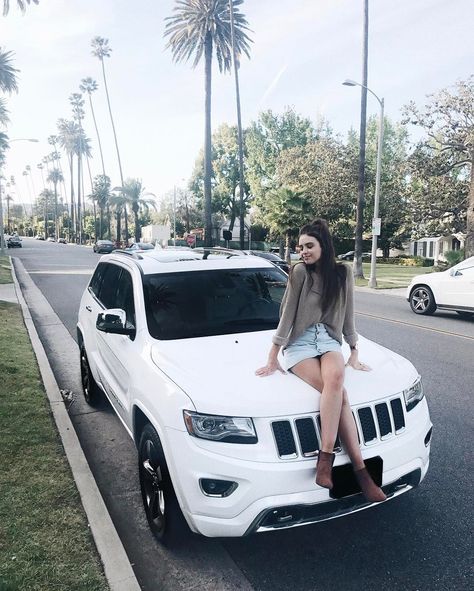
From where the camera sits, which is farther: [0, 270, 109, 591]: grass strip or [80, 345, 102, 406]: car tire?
[80, 345, 102, 406]: car tire

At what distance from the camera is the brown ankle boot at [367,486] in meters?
2.67

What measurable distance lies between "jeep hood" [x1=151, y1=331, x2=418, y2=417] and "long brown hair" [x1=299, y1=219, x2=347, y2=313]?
1.61 feet

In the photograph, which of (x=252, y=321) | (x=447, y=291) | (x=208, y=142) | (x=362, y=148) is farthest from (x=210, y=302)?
(x=208, y=142)

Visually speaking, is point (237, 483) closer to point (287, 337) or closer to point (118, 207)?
point (287, 337)

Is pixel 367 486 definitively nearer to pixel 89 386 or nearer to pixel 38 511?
pixel 38 511

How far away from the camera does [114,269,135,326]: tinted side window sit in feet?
13.3

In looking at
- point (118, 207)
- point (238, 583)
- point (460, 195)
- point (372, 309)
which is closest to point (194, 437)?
point (238, 583)

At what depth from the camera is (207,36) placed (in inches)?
1375

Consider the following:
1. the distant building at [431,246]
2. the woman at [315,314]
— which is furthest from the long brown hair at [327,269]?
the distant building at [431,246]

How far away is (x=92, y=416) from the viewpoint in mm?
5359

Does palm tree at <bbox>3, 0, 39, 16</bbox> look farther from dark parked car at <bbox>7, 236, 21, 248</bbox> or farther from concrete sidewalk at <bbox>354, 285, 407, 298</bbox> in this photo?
dark parked car at <bbox>7, 236, 21, 248</bbox>

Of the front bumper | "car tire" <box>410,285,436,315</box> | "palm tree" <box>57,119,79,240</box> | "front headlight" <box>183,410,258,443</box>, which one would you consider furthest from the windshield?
"palm tree" <box>57,119,79,240</box>

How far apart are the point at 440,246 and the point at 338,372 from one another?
5387 cm

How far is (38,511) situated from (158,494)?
3.12ft
